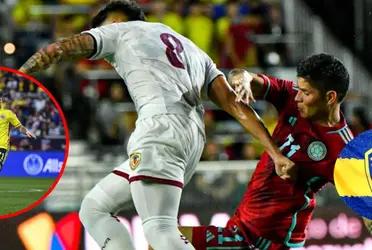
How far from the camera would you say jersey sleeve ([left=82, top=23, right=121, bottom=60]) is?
5738 millimetres

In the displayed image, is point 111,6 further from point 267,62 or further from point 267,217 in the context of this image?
point 267,62

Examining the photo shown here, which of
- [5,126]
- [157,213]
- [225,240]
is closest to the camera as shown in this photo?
[157,213]

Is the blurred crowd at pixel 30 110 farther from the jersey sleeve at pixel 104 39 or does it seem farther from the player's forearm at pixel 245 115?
the player's forearm at pixel 245 115

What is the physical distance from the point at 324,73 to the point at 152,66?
1.04 m

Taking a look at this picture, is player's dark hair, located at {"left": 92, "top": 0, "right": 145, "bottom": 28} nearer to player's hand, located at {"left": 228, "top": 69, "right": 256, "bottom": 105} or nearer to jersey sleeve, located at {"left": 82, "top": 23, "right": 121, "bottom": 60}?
jersey sleeve, located at {"left": 82, "top": 23, "right": 121, "bottom": 60}

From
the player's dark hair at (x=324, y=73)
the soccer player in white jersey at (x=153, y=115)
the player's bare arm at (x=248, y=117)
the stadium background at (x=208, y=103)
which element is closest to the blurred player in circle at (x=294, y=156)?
the player's dark hair at (x=324, y=73)

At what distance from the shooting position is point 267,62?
12.8 m

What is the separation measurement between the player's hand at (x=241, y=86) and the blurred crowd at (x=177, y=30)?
4.55 m

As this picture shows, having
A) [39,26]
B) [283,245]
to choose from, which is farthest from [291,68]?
[283,245]

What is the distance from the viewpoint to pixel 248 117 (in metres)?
6.00

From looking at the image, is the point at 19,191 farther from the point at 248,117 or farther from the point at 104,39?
the point at 248,117

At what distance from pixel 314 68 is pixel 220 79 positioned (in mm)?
591

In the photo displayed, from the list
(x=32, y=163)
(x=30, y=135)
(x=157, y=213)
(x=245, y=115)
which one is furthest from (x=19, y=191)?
(x=245, y=115)

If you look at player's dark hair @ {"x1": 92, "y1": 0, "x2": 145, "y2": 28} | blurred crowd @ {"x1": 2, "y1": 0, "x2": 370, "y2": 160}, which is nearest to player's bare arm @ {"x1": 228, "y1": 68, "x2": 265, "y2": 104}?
player's dark hair @ {"x1": 92, "y1": 0, "x2": 145, "y2": 28}
